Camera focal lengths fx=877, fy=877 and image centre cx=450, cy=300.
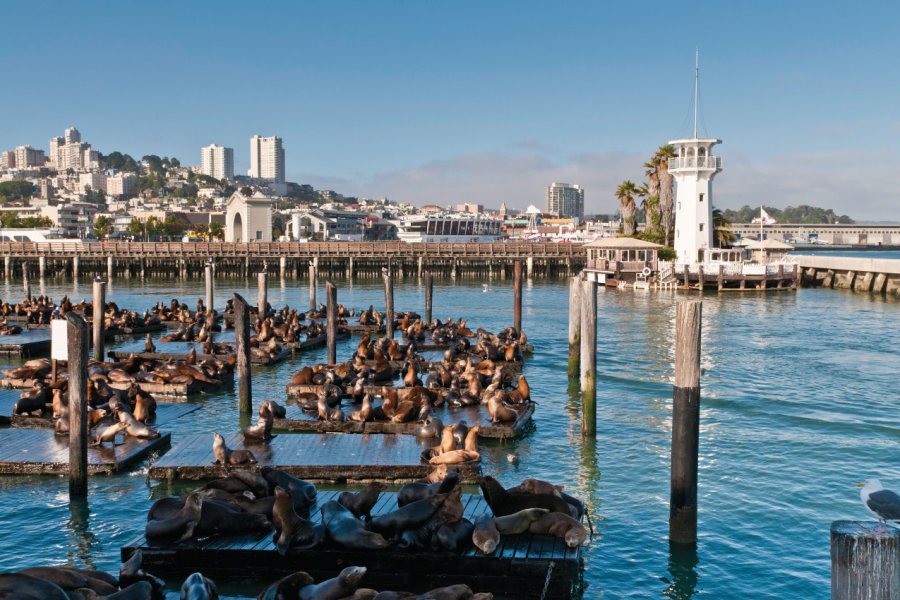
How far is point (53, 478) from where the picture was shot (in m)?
11.7

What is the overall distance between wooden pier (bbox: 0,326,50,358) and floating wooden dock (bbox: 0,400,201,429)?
24.9 ft

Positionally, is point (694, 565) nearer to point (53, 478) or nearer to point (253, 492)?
point (253, 492)

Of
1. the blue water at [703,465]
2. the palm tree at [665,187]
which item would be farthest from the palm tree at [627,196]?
the blue water at [703,465]

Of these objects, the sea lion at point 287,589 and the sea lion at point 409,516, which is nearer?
the sea lion at point 287,589

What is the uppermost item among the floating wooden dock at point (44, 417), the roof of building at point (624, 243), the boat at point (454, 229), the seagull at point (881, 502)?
the boat at point (454, 229)

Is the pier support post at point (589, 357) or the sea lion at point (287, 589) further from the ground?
the pier support post at point (589, 357)

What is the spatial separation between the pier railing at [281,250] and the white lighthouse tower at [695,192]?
14.7 meters

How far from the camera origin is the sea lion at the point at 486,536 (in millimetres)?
8094

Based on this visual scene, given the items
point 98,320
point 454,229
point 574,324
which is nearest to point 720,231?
point 574,324

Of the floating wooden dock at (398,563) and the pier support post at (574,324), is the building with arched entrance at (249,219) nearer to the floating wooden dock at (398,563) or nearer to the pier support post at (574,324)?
the pier support post at (574,324)

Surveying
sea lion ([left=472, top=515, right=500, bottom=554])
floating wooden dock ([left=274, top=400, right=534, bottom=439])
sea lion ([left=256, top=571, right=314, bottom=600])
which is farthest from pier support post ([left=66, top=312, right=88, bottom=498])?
sea lion ([left=472, top=515, right=500, bottom=554])

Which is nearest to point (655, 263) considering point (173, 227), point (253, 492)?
point (253, 492)

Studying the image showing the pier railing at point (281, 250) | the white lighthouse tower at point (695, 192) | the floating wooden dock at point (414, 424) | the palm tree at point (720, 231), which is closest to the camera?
the floating wooden dock at point (414, 424)

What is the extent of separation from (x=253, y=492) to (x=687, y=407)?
463 centimetres
